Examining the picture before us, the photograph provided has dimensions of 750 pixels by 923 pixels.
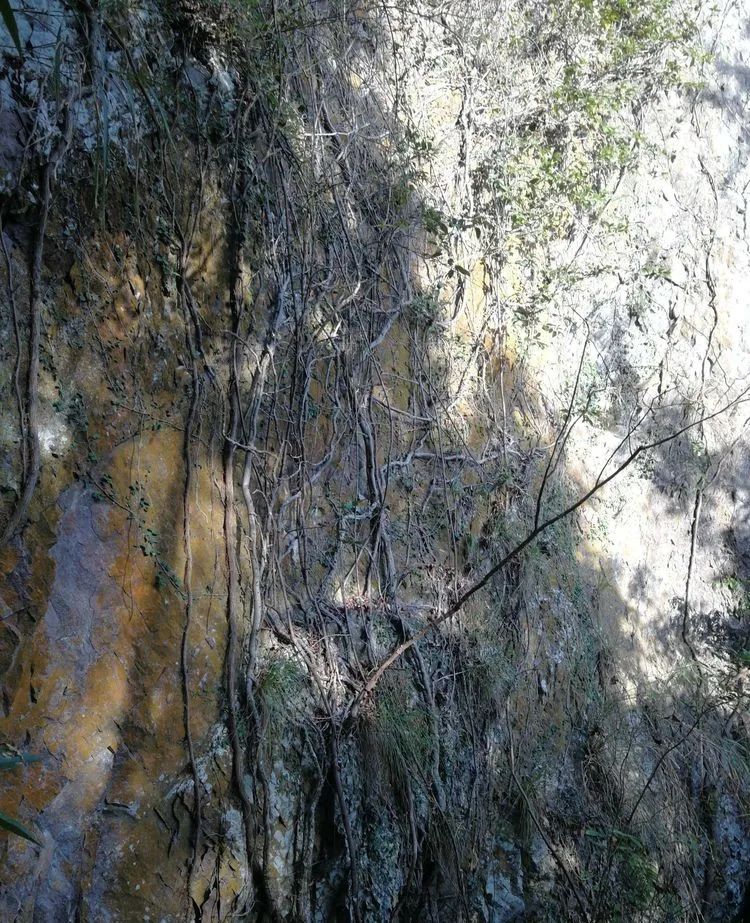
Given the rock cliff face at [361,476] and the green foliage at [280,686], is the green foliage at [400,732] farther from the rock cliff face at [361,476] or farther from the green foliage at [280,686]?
the green foliage at [280,686]

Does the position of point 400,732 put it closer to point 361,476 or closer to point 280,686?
point 280,686

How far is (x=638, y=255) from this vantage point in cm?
543

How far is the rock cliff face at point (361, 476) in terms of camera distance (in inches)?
92.8

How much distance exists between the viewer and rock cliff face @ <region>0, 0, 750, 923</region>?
2357 mm

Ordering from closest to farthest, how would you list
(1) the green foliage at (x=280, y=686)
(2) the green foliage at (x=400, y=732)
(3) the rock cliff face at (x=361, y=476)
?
(3) the rock cliff face at (x=361, y=476)
(1) the green foliage at (x=280, y=686)
(2) the green foliage at (x=400, y=732)

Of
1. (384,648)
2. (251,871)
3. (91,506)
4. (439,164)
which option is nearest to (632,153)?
(439,164)

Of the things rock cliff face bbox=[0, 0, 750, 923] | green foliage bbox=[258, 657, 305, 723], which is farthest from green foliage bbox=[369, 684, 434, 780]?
green foliage bbox=[258, 657, 305, 723]

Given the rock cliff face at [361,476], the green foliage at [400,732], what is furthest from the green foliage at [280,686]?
the green foliage at [400,732]

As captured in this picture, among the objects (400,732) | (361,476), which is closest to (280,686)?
(400,732)

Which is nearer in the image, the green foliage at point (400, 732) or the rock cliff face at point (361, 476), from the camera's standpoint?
the rock cliff face at point (361, 476)

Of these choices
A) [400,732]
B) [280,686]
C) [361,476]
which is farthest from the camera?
[361,476]

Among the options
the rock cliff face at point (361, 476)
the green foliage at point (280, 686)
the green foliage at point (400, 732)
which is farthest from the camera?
the green foliage at point (400, 732)

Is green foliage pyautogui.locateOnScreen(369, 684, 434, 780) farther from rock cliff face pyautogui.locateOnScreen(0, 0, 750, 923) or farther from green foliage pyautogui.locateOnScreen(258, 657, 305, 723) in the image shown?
green foliage pyautogui.locateOnScreen(258, 657, 305, 723)

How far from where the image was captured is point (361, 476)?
3473 millimetres
